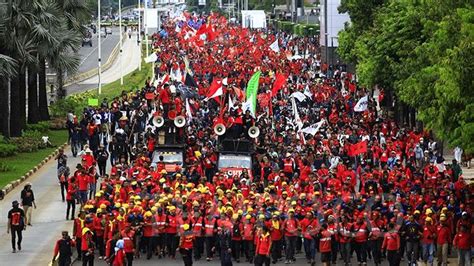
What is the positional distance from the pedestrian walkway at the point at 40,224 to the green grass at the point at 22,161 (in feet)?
1.48

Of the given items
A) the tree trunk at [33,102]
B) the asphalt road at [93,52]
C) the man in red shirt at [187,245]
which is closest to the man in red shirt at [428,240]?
the man in red shirt at [187,245]

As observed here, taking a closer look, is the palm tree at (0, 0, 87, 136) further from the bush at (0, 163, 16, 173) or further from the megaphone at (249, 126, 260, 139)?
the megaphone at (249, 126, 260, 139)

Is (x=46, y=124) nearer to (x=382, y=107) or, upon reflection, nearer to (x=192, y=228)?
(x=382, y=107)

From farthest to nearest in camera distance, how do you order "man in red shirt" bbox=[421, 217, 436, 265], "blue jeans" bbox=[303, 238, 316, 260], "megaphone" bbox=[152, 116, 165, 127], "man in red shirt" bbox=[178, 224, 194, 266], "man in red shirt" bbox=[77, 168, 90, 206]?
"megaphone" bbox=[152, 116, 165, 127]
"man in red shirt" bbox=[77, 168, 90, 206]
"blue jeans" bbox=[303, 238, 316, 260]
"man in red shirt" bbox=[421, 217, 436, 265]
"man in red shirt" bbox=[178, 224, 194, 266]

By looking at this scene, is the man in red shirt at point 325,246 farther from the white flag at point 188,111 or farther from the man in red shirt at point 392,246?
the white flag at point 188,111

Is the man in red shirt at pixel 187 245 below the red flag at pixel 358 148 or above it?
below

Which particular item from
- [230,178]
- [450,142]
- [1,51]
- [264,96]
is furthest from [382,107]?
[450,142]

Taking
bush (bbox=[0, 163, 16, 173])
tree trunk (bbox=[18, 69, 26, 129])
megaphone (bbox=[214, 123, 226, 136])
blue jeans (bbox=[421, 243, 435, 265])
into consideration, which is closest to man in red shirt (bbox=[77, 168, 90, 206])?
megaphone (bbox=[214, 123, 226, 136])

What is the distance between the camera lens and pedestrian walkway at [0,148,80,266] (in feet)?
120

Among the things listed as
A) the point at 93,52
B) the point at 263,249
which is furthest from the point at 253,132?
the point at 93,52

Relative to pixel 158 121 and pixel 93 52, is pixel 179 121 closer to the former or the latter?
pixel 158 121

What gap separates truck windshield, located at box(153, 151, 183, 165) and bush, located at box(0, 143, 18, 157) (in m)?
9.59

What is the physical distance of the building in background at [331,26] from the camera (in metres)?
106

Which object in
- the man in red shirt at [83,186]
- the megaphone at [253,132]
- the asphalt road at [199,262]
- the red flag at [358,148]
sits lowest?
the asphalt road at [199,262]
